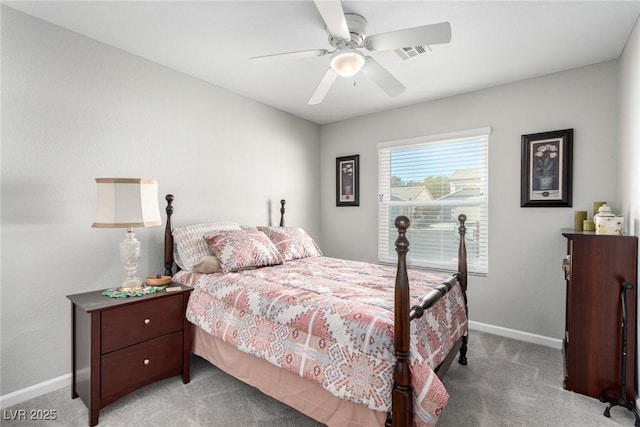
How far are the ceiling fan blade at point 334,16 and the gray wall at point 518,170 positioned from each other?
2.07 metres

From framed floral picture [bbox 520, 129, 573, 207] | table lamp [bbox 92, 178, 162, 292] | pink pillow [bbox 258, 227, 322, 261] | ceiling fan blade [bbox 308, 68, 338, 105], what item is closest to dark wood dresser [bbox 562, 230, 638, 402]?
framed floral picture [bbox 520, 129, 573, 207]

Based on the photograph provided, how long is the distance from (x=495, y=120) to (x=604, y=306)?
6.25 ft

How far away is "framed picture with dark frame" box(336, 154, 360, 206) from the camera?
13.9ft

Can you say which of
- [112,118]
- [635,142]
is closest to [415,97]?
[635,142]

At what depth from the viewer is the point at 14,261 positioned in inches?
80.2

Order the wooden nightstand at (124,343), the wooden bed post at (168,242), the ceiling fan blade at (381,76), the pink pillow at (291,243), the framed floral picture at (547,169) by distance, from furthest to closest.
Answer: the pink pillow at (291,243) → the framed floral picture at (547,169) → the wooden bed post at (168,242) → the ceiling fan blade at (381,76) → the wooden nightstand at (124,343)

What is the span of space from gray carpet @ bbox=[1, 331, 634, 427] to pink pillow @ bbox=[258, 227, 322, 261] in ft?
3.82

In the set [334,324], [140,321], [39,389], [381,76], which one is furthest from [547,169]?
[39,389]

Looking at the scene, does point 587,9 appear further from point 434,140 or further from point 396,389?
point 396,389

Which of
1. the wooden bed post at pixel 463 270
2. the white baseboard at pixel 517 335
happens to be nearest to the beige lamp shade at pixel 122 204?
the wooden bed post at pixel 463 270

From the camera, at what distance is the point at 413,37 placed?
1760 millimetres

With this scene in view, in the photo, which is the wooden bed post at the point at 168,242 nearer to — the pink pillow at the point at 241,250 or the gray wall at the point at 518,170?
the pink pillow at the point at 241,250

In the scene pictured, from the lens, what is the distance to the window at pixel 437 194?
337 centimetres

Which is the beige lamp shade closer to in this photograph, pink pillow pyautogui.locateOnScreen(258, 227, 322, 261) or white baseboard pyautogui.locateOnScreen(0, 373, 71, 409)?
white baseboard pyautogui.locateOnScreen(0, 373, 71, 409)
